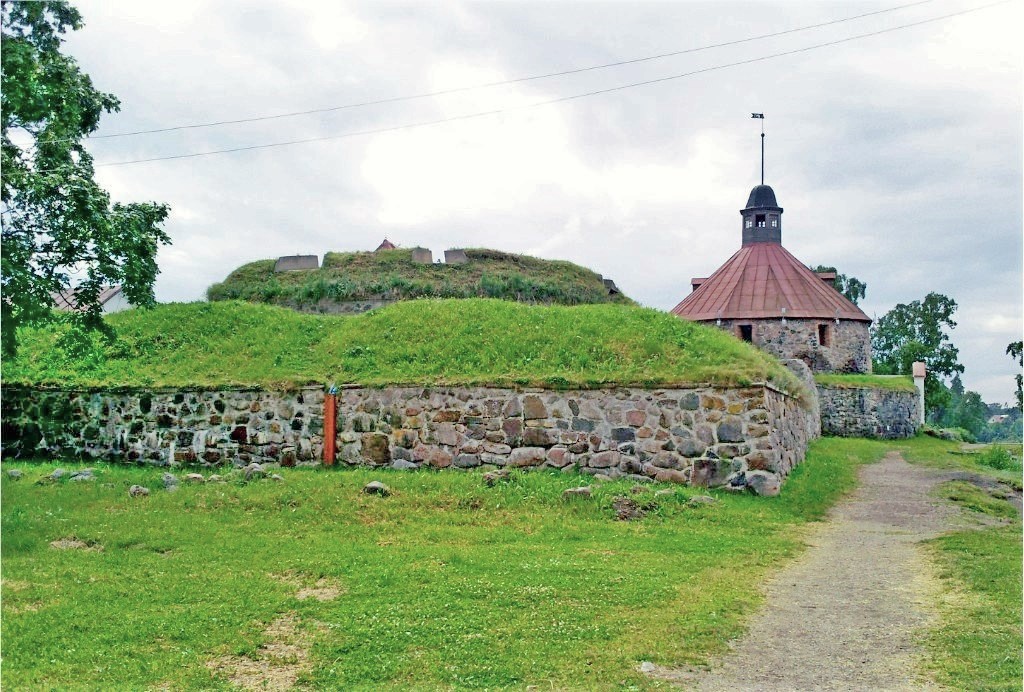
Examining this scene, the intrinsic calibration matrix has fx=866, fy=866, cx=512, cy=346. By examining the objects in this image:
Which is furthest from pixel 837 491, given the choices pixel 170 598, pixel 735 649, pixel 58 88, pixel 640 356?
pixel 58 88

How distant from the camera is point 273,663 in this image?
6500 millimetres

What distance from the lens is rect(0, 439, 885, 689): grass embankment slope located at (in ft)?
21.0

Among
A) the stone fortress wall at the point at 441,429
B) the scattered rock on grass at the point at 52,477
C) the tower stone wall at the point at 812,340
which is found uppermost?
the tower stone wall at the point at 812,340

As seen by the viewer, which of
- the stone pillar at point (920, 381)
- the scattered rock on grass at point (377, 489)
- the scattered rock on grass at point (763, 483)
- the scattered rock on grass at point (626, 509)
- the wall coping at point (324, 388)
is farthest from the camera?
the stone pillar at point (920, 381)

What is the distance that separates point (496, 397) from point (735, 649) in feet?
29.6

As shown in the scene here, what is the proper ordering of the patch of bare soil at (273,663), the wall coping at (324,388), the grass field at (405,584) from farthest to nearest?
the wall coping at (324,388) < the grass field at (405,584) < the patch of bare soil at (273,663)

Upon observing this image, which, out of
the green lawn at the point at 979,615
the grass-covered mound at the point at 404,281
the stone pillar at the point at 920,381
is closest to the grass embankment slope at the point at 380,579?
the green lawn at the point at 979,615

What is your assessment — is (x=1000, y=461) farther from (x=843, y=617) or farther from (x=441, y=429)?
(x=843, y=617)

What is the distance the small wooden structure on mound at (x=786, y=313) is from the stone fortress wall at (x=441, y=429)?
21941 mm

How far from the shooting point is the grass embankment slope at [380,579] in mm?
6410

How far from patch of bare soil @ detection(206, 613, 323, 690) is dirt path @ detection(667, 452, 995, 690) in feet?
8.75

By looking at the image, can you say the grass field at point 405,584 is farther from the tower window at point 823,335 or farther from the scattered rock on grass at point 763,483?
the tower window at point 823,335

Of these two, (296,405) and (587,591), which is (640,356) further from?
(587,591)

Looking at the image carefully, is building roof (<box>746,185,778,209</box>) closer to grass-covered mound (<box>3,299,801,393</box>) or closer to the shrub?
the shrub
